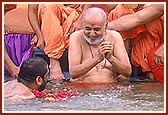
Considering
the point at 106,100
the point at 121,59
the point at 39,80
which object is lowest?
the point at 106,100

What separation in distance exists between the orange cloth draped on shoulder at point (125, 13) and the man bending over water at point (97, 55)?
2.3 inches

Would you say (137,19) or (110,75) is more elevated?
(137,19)

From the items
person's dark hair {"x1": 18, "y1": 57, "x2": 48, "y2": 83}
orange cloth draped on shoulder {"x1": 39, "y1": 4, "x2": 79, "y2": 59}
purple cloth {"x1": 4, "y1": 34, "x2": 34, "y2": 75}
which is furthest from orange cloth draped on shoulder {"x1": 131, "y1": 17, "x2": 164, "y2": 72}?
purple cloth {"x1": 4, "y1": 34, "x2": 34, "y2": 75}

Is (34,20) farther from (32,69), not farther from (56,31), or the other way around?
(32,69)

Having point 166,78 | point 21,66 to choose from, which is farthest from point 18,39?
point 166,78

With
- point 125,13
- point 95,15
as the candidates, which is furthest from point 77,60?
point 125,13

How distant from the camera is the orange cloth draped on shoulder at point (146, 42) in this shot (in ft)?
13.9

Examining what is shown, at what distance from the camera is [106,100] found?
4.12 meters

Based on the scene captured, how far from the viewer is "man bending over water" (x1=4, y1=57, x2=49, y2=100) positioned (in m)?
4.17

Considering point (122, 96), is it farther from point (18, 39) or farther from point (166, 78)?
point (18, 39)

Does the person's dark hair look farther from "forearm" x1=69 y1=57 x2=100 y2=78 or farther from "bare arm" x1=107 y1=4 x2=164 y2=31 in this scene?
"bare arm" x1=107 y1=4 x2=164 y2=31

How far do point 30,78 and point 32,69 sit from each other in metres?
0.06

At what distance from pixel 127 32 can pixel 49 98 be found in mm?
715

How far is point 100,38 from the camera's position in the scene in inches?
164
